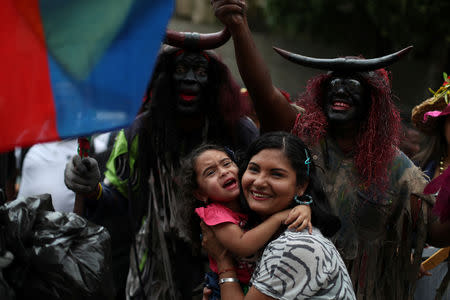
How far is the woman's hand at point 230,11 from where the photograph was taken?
8.89ft

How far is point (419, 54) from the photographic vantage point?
11531 millimetres

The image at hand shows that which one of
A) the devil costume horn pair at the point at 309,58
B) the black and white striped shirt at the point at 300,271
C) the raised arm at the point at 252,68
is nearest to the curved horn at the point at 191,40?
the devil costume horn pair at the point at 309,58

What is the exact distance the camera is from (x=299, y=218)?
2.08 m

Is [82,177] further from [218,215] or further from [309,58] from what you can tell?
[309,58]

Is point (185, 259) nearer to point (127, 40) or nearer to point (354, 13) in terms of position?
point (127, 40)

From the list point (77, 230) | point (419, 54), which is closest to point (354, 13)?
point (419, 54)

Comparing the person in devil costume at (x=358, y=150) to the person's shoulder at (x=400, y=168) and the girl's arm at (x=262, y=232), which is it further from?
the girl's arm at (x=262, y=232)

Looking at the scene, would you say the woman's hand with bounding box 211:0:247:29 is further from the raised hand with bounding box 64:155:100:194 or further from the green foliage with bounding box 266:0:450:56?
the green foliage with bounding box 266:0:450:56

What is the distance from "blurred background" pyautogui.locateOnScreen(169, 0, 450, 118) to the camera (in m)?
9.62

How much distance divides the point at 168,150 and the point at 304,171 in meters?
1.23

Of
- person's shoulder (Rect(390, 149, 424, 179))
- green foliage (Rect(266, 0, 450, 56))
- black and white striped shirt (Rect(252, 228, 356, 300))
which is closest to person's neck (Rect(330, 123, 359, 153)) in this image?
person's shoulder (Rect(390, 149, 424, 179))

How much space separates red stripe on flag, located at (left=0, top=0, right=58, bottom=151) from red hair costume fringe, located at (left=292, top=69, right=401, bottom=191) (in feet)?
4.70

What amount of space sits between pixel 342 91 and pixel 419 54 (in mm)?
9549

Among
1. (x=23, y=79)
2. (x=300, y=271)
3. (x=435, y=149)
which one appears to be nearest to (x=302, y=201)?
(x=300, y=271)
